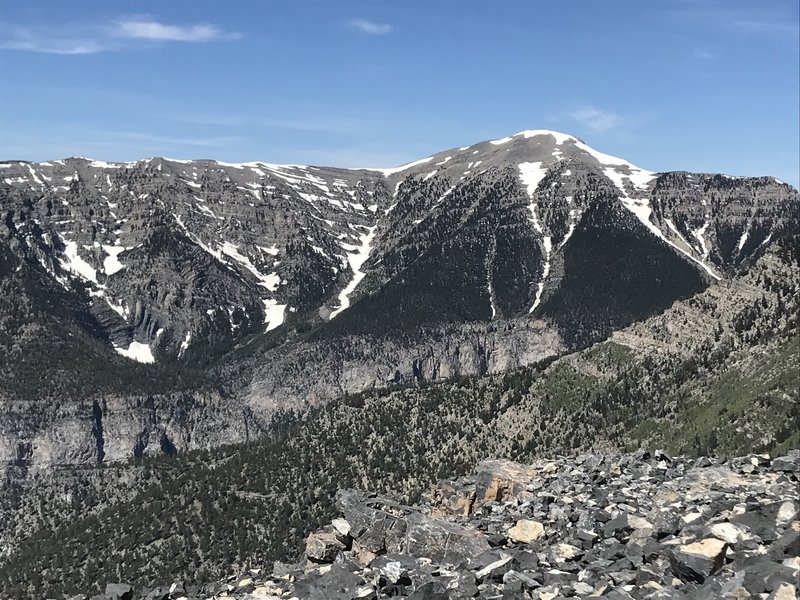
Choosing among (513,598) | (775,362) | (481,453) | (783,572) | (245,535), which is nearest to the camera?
(783,572)

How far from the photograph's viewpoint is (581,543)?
42250 millimetres

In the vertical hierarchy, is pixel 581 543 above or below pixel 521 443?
above

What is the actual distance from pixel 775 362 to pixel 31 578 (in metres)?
147

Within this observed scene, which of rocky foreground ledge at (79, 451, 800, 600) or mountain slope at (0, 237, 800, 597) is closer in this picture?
rocky foreground ledge at (79, 451, 800, 600)

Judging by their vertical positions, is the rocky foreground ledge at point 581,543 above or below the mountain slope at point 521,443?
above

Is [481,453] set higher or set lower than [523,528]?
lower

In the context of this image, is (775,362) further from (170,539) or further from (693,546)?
(693,546)

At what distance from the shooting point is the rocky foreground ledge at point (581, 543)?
3244cm

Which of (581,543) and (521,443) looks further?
(521,443)

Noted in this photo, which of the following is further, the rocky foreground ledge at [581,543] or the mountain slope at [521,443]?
the mountain slope at [521,443]

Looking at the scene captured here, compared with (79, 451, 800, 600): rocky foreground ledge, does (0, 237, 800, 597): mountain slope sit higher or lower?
lower

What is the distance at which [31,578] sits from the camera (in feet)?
645

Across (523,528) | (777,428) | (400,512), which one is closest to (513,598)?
(523,528)

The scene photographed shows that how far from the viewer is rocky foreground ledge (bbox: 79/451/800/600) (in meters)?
32.4
